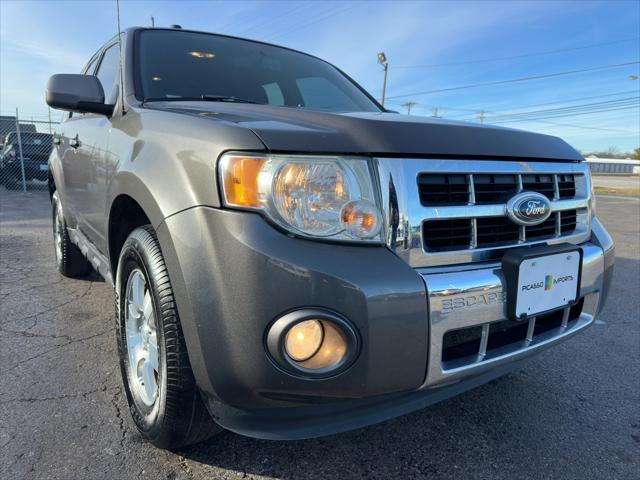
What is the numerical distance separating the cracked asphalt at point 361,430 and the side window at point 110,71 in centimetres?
149

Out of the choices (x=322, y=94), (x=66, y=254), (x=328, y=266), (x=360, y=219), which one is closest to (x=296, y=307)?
(x=328, y=266)

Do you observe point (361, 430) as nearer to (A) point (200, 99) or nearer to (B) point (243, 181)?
(B) point (243, 181)

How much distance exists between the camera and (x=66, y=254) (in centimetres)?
398

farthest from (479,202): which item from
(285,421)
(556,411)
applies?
(556,411)

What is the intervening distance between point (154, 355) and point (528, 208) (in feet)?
4.92

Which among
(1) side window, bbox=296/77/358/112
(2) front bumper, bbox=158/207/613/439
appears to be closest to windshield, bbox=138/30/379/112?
(1) side window, bbox=296/77/358/112

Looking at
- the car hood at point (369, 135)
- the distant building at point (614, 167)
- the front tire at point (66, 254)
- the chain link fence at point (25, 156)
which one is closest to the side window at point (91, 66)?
the front tire at point (66, 254)

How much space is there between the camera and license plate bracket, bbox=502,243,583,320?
4.94ft

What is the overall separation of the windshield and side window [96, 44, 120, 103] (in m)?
0.31

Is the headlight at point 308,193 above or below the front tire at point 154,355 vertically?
above

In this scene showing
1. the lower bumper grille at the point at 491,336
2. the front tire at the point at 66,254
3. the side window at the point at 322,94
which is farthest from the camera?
the front tire at the point at 66,254

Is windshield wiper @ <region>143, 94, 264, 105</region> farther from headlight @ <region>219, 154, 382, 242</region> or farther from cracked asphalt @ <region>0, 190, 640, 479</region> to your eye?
cracked asphalt @ <region>0, 190, 640, 479</region>

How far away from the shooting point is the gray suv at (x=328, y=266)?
1.27 metres

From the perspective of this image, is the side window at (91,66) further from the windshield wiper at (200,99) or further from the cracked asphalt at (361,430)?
the cracked asphalt at (361,430)
